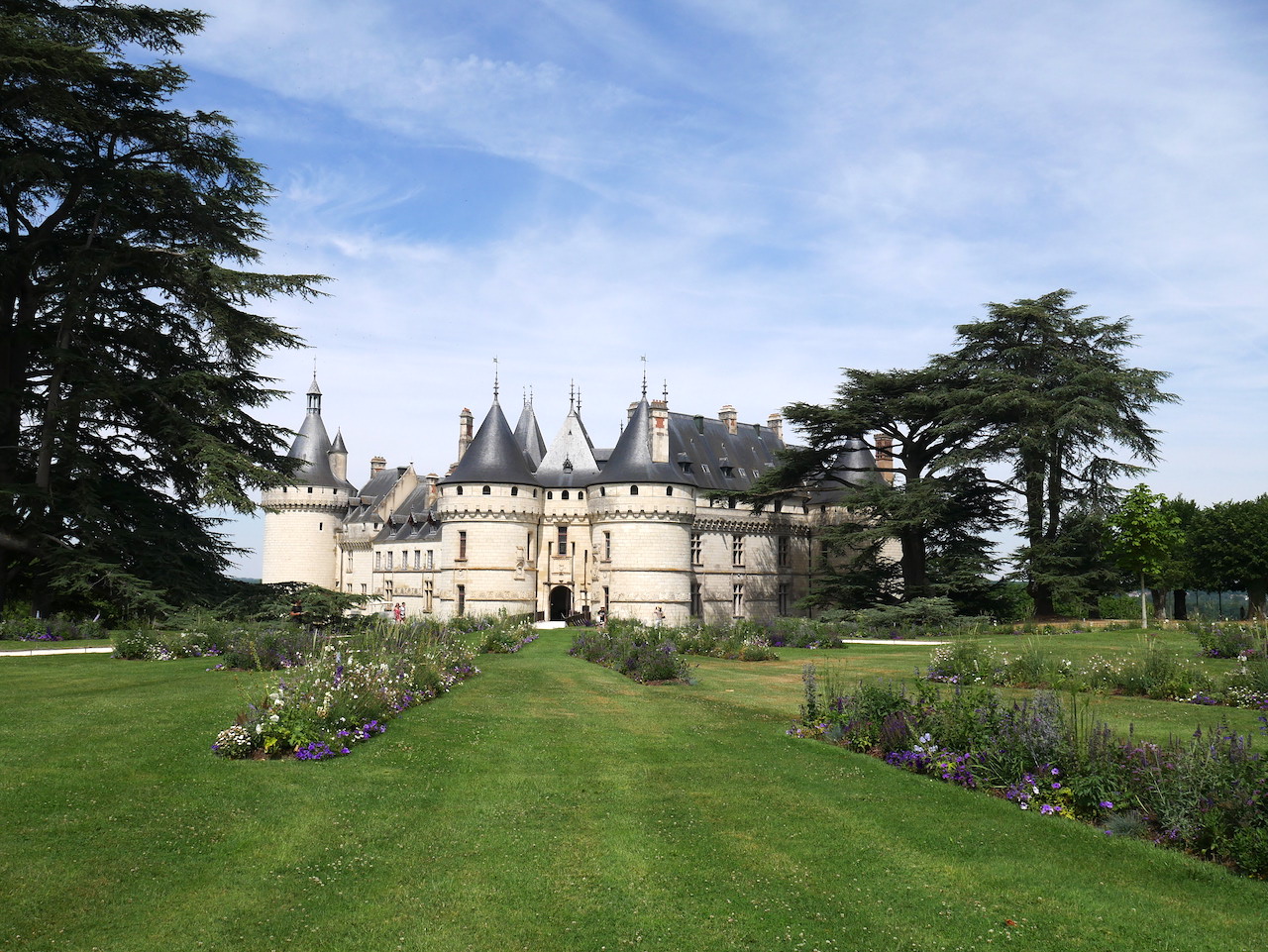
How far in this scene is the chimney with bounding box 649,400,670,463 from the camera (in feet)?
140

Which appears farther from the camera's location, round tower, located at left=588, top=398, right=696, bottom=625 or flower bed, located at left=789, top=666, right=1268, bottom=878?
round tower, located at left=588, top=398, right=696, bottom=625

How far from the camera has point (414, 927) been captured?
19.1ft

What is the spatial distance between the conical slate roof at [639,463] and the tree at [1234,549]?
25625 mm

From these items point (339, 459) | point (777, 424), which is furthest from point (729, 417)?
point (339, 459)

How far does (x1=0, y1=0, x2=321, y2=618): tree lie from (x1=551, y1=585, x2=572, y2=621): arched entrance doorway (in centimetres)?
2229

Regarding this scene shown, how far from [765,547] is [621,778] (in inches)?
1634

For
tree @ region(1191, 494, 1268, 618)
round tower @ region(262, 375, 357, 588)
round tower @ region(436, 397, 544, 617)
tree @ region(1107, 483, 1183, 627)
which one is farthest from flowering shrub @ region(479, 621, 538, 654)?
tree @ region(1191, 494, 1268, 618)

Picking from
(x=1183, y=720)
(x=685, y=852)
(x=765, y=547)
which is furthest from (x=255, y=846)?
(x=765, y=547)

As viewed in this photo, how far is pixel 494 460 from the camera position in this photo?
140 ft

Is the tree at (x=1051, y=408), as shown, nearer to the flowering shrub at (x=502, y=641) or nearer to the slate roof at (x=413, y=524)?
the flowering shrub at (x=502, y=641)

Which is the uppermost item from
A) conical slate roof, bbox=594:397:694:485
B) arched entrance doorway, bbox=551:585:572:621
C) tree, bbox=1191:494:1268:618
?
conical slate roof, bbox=594:397:694:485

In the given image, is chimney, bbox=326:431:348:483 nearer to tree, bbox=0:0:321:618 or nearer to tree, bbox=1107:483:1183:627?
tree, bbox=0:0:321:618

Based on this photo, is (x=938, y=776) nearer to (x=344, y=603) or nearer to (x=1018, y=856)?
(x=1018, y=856)

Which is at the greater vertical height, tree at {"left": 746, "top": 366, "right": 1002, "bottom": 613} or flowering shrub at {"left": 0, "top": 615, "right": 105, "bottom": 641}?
tree at {"left": 746, "top": 366, "right": 1002, "bottom": 613}
